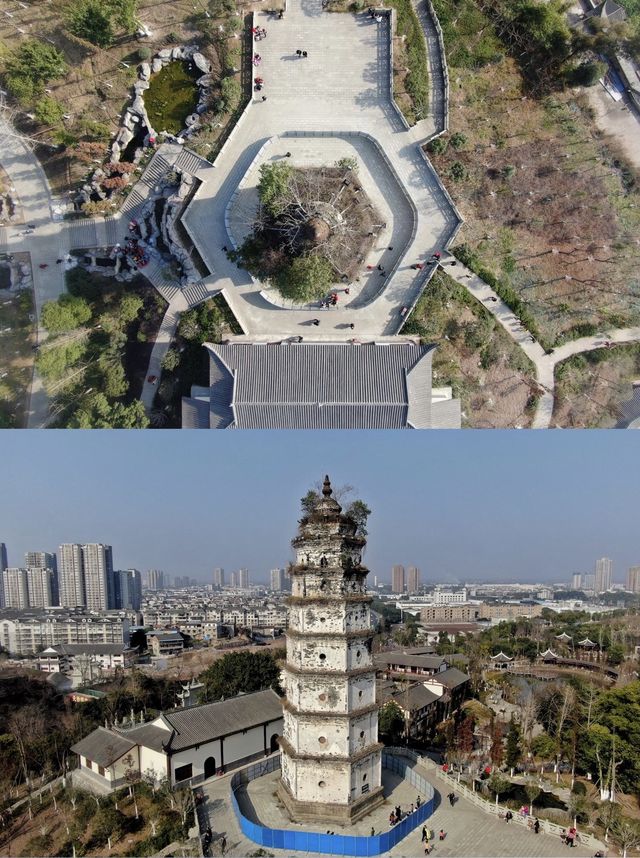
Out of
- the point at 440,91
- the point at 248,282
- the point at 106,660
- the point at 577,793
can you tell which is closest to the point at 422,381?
the point at 248,282

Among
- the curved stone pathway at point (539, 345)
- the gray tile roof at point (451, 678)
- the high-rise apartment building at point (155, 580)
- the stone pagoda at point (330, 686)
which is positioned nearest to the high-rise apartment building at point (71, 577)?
the high-rise apartment building at point (155, 580)

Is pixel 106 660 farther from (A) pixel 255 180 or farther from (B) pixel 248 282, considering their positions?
(A) pixel 255 180

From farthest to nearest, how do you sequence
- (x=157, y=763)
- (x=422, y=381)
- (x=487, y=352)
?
(x=487, y=352)
(x=422, y=381)
(x=157, y=763)

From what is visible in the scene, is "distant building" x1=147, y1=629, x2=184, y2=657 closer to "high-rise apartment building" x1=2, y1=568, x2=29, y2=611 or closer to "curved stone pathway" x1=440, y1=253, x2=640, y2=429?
"high-rise apartment building" x1=2, y1=568, x2=29, y2=611

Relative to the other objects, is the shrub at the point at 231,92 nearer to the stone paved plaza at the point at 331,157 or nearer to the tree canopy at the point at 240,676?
the stone paved plaza at the point at 331,157

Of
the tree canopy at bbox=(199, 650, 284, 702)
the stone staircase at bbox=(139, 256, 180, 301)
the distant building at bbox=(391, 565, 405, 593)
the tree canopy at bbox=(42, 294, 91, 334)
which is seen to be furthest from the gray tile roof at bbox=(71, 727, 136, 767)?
the distant building at bbox=(391, 565, 405, 593)

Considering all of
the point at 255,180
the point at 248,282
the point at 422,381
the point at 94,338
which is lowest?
the point at 422,381
